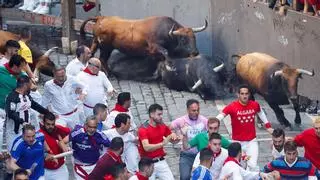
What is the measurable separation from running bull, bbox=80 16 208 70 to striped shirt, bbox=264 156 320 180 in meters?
8.69

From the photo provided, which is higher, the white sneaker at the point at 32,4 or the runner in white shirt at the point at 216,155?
the runner in white shirt at the point at 216,155

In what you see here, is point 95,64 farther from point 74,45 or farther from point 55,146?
point 74,45

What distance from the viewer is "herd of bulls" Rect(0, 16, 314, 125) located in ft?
65.7

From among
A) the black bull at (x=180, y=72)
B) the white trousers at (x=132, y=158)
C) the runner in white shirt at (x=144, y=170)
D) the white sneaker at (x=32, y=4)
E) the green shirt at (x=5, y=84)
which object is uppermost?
the green shirt at (x=5, y=84)

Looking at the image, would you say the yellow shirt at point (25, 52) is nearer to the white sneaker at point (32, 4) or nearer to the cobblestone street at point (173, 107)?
the cobblestone street at point (173, 107)

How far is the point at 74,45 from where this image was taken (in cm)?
2462

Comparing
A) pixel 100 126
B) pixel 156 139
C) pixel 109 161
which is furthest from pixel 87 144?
pixel 109 161

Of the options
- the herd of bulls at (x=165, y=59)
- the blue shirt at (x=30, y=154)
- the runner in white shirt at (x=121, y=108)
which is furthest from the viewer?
Result: the herd of bulls at (x=165, y=59)

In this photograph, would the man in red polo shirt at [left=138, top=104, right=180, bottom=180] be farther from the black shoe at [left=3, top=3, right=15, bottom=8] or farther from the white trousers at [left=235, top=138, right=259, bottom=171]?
the black shoe at [left=3, top=3, right=15, bottom=8]

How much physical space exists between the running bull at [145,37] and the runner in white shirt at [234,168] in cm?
876

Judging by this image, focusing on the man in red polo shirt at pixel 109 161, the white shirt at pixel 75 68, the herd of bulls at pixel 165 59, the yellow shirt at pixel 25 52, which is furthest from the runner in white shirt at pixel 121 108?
the herd of bulls at pixel 165 59

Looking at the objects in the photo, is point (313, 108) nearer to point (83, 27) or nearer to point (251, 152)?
point (251, 152)

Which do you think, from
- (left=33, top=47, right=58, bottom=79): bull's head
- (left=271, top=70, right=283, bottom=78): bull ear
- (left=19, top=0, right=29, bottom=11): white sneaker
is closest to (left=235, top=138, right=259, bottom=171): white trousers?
(left=271, top=70, right=283, bottom=78): bull ear

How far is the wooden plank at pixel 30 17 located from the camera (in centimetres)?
2494
